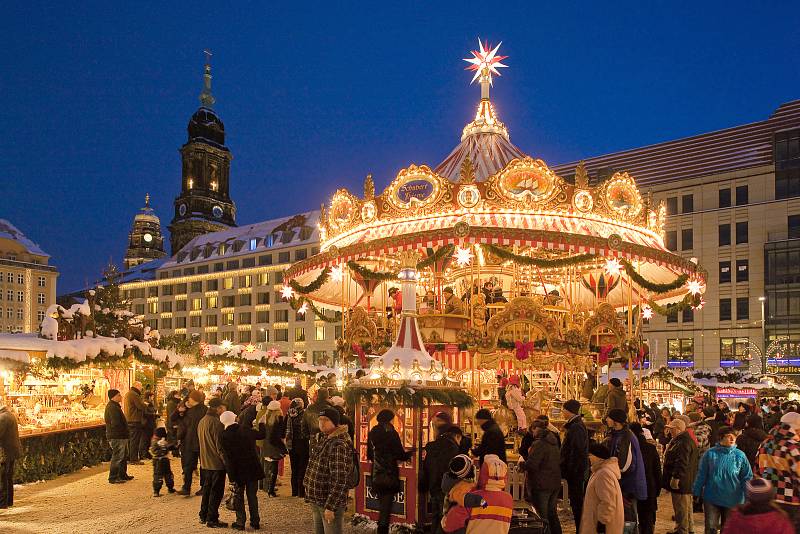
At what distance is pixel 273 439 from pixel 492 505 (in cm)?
774

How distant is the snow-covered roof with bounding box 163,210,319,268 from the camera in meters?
67.8

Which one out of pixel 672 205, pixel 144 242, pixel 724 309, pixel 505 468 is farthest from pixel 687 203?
pixel 144 242

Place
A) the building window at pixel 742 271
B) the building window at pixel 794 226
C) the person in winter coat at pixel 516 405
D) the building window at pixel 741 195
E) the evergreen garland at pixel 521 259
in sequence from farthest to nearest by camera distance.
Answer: the building window at pixel 742 271 < the building window at pixel 741 195 < the building window at pixel 794 226 < the evergreen garland at pixel 521 259 < the person in winter coat at pixel 516 405

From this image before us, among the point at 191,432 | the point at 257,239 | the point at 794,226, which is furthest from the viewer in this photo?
the point at 257,239

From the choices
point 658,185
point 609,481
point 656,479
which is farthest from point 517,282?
point 658,185

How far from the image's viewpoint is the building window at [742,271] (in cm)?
4747

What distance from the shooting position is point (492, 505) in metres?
5.56

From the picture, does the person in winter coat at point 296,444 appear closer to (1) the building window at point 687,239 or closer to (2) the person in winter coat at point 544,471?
(2) the person in winter coat at point 544,471

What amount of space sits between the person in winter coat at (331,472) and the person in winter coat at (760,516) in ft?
12.1

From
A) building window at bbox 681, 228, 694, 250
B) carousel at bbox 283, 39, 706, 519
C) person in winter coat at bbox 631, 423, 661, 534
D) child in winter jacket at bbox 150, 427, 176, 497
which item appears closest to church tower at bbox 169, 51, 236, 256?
building window at bbox 681, 228, 694, 250

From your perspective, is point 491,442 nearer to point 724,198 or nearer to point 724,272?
point 724,272

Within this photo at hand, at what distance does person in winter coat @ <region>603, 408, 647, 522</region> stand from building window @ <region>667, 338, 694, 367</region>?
43.1m

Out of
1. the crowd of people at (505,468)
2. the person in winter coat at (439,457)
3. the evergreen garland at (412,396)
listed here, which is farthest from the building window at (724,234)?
the person in winter coat at (439,457)

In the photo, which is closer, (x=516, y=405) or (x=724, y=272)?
(x=516, y=405)
